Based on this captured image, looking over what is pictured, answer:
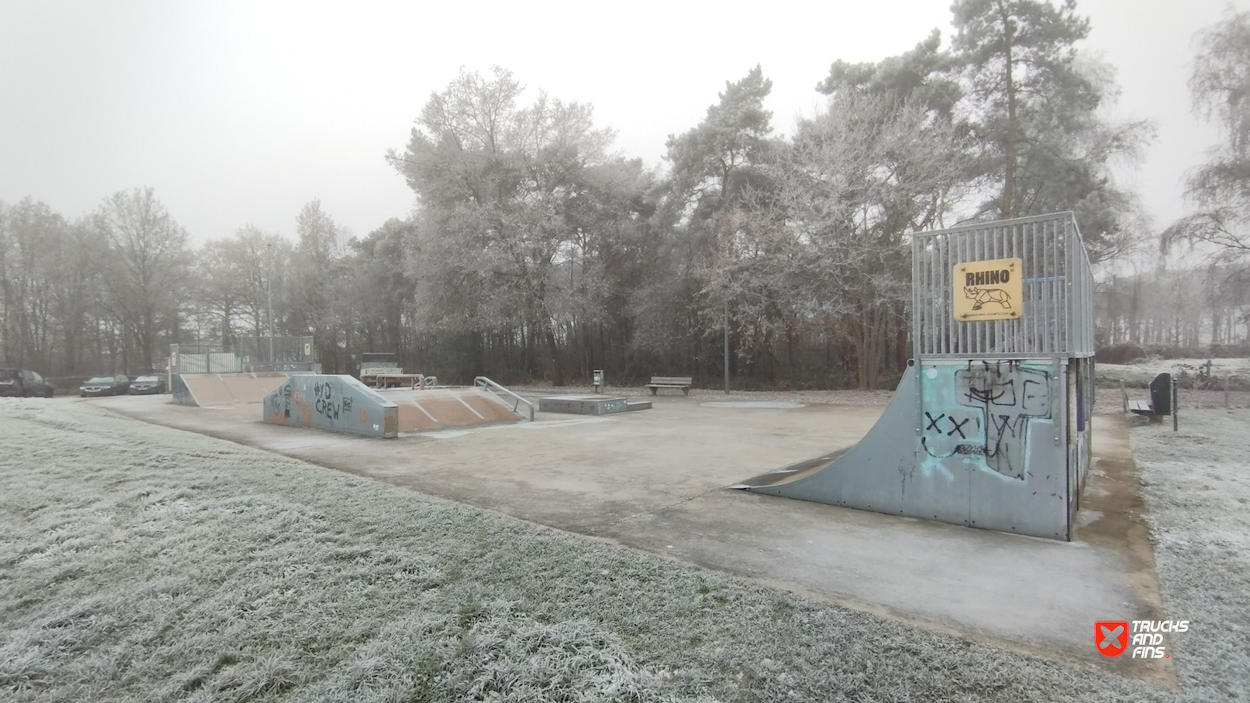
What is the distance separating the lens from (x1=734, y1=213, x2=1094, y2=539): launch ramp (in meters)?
4.24

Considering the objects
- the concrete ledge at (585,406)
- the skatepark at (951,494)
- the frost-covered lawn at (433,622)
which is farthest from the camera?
the concrete ledge at (585,406)

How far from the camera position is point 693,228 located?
22.7 meters

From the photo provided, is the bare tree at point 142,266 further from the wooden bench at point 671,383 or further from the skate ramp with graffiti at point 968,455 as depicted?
the skate ramp with graffiti at point 968,455

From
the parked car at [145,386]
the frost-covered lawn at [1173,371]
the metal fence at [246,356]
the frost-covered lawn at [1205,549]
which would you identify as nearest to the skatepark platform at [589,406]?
the frost-covered lawn at [1205,549]

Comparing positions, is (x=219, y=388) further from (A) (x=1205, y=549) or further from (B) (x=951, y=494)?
(A) (x=1205, y=549)

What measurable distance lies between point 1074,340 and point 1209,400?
1528 centimetres

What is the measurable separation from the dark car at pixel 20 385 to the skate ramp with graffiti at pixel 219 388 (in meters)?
12.0

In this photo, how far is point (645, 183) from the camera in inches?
1014

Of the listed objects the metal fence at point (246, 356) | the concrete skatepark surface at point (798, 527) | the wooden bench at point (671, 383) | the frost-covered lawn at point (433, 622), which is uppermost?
the metal fence at point (246, 356)

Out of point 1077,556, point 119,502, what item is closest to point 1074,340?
point 1077,556

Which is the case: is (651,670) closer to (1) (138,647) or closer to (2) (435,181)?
Result: (1) (138,647)

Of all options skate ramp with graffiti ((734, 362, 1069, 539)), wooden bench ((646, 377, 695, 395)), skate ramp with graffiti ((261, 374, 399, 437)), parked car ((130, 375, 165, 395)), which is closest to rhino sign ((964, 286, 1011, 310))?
skate ramp with graffiti ((734, 362, 1069, 539))

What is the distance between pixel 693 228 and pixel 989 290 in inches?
736

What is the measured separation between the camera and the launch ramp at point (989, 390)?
13.9 feet
